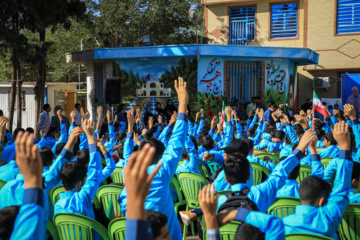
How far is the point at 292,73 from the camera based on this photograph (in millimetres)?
18172

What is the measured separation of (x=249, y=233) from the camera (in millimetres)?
2318

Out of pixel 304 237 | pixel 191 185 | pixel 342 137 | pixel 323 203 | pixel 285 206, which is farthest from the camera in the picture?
pixel 191 185

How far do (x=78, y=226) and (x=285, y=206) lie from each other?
6.33 feet

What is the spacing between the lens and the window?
20500 millimetres

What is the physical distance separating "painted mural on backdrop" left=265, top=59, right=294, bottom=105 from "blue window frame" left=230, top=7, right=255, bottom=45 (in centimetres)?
492

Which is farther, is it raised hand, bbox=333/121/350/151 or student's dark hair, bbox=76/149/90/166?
student's dark hair, bbox=76/149/90/166

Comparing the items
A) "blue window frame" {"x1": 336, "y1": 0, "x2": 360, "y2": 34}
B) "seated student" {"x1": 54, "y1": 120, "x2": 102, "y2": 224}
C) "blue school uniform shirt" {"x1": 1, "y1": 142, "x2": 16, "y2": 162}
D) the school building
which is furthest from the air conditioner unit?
"seated student" {"x1": 54, "y1": 120, "x2": 102, "y2": 224}

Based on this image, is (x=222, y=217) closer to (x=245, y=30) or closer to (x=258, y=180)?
(x=258, y=180)

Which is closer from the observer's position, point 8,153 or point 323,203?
point 323,203

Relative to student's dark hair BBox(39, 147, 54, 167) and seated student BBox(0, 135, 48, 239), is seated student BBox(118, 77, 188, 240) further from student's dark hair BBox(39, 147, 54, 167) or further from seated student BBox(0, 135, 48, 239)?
student's dark hair BBox(39, 147, 54, 167)

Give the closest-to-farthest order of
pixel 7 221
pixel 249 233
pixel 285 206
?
pixel 249 233 < pixel 7 221 < pixel 285 206

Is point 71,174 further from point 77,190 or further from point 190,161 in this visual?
point 190,161

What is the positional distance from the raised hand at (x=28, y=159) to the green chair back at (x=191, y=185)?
3366 mm

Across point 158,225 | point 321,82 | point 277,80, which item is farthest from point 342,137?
point 321,82
